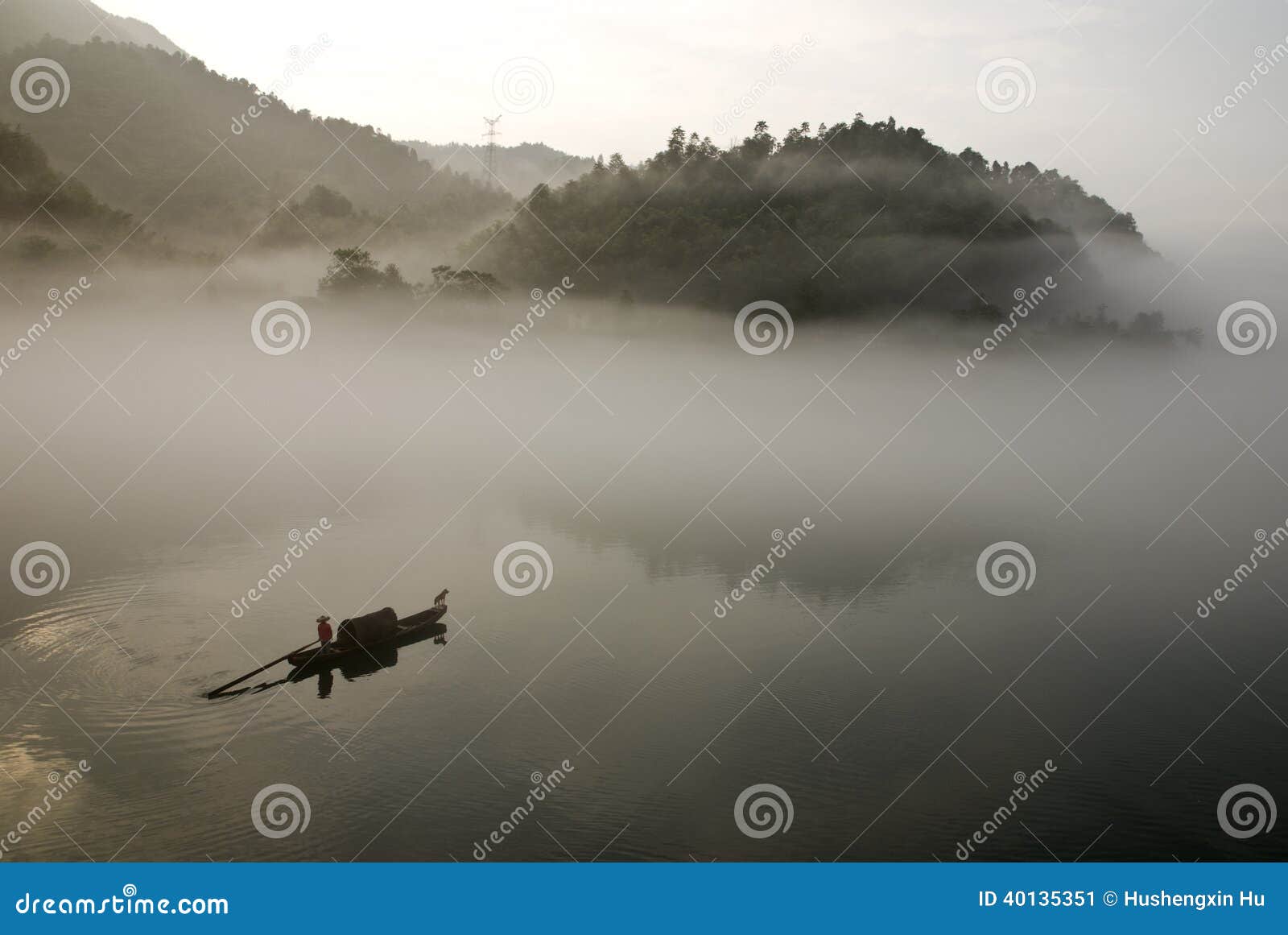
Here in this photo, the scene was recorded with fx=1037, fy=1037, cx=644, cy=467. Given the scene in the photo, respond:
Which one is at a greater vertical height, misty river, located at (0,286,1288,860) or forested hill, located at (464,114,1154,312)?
forested hill, located at (464,114,1154,312)

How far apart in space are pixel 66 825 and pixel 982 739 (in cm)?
1702

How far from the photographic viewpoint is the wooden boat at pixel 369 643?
864 inches
